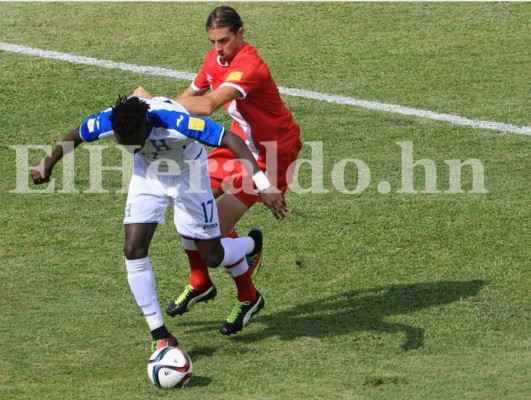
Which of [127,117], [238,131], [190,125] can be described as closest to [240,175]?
[238,131]

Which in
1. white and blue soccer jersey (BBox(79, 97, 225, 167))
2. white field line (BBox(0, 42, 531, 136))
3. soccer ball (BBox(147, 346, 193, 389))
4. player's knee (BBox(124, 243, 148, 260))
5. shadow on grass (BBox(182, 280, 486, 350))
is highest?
white field line (BBox(0, 42, 531, 136))

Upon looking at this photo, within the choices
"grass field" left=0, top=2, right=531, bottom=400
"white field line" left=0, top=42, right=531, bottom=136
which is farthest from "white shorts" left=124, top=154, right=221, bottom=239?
"white field line" left=0, top=42, right=531, bottom=136

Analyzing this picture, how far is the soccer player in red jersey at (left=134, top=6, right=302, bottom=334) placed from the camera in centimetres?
934

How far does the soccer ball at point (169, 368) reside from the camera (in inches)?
320

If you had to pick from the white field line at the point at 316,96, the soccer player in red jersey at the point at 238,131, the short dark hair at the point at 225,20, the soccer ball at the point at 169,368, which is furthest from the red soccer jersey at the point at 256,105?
the white field line at the point at 316,96

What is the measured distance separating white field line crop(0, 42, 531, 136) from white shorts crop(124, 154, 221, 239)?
5732 millimetres

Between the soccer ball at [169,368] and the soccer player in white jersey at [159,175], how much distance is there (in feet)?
0.78

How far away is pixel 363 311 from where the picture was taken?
974 centimetres

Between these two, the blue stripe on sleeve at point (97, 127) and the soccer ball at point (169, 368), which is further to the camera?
the blue stripe on sleeve at point (97, 127)

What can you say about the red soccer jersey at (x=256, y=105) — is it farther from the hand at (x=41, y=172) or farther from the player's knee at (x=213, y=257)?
the hand at (x=41, y=172)

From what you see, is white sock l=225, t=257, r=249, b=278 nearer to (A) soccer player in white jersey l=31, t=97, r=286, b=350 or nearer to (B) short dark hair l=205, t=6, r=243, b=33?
(A) soccer player in white jersey l=31, t=97, r=286, b=350

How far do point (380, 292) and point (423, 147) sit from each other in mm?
3622

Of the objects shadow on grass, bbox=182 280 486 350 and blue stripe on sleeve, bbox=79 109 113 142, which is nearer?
blue stripe on sleeve, bbox=79 109 113 142

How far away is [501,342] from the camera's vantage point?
8977mm
